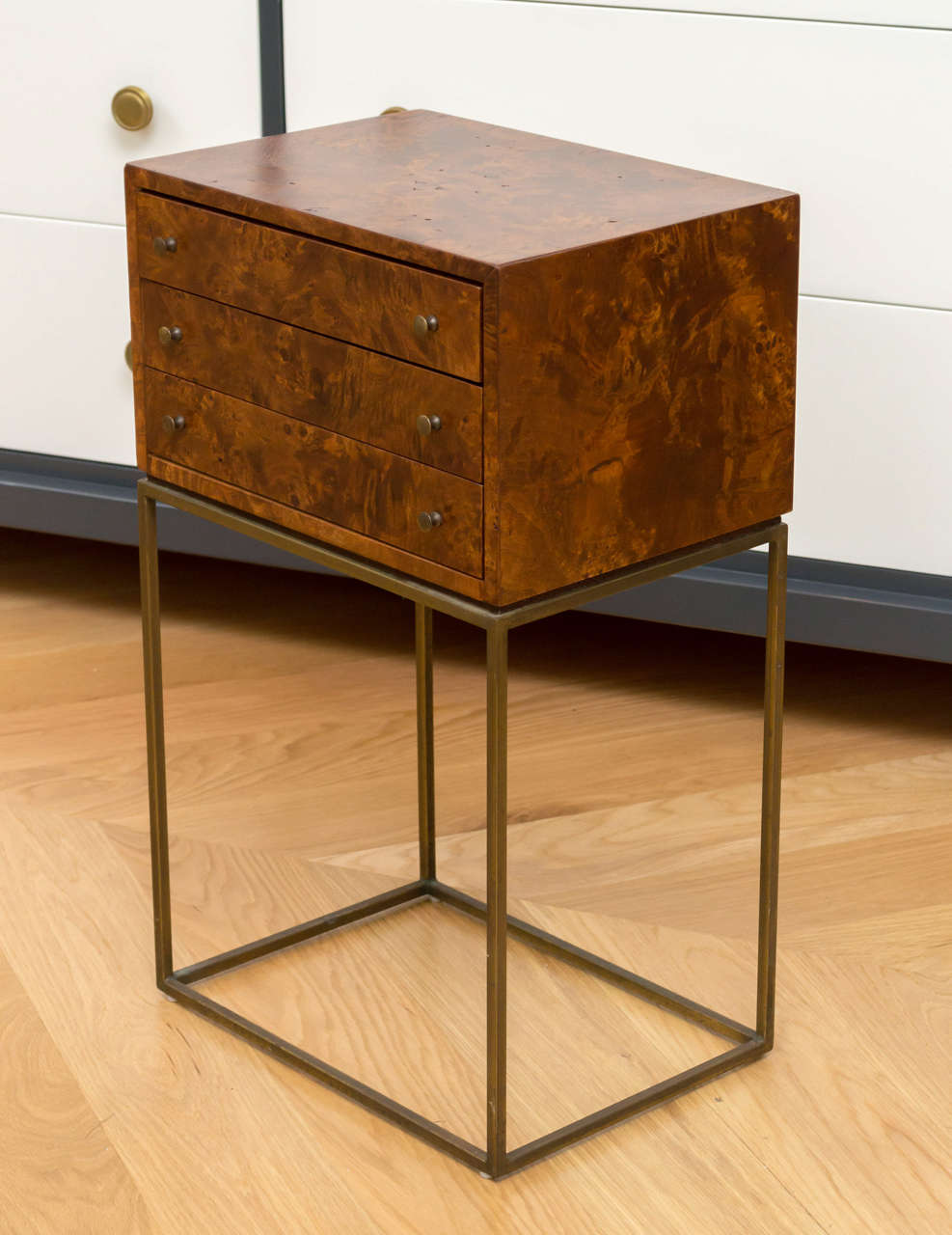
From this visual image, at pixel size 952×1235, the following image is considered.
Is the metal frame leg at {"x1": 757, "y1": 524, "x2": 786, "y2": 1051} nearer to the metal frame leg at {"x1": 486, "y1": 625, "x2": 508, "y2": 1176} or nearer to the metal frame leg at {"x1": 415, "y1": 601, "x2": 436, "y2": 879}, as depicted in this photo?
the metal frame leg at {"x1": 486, "y1": 625, "x2": 508, "y2": 1176}

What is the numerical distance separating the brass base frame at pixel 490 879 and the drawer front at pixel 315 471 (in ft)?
0.09

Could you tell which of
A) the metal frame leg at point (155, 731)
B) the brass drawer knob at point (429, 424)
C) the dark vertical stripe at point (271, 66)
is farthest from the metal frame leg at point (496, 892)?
the dark vertical stripe at point (271, 66)

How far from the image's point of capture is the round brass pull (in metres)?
1.74

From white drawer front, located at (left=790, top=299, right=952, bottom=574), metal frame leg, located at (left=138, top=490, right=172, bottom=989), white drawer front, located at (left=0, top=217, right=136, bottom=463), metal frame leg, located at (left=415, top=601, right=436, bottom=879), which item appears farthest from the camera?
white drawer front, located at (left=0, top=217, right=136, bottom=463)

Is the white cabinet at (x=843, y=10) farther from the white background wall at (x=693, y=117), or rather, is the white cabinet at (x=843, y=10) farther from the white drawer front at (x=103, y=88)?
the white drawer front at (x=103, y=88)

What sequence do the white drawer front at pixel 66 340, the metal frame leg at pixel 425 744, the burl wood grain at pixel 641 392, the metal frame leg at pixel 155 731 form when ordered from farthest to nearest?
1. the white drawer front at pixel 66 340
2. the metal frame leg at pixel 425 744
3. the metal frame leg at pixel 155 731
4. the burl wood grain at pixel 641 392

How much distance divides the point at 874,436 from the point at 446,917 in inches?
20.5

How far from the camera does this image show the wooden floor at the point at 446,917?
1.17 meters

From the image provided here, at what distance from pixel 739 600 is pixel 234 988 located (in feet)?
1.86

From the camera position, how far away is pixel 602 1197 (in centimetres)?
115

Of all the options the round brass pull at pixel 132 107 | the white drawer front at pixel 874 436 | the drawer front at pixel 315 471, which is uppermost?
the round brass pull at pixel 132 107

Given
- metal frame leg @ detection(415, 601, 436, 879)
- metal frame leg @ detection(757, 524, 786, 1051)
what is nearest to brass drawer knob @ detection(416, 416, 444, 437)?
metal frame leg @ detection(757, 524, 786, 1051)

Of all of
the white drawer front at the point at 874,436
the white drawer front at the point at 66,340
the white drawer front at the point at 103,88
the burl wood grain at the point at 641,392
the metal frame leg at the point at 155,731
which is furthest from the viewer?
the white drawer front at the point at 66,340

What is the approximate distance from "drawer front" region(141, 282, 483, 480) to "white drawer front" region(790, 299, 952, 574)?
601 mm
